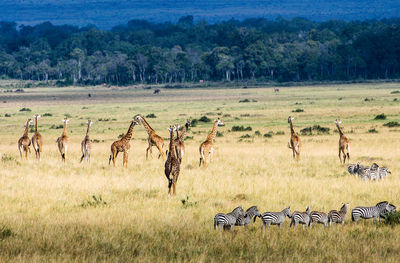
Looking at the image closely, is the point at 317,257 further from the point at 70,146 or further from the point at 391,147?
the point at 70,146

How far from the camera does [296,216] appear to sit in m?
11.4

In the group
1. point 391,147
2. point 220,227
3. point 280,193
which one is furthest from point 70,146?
point 220,227

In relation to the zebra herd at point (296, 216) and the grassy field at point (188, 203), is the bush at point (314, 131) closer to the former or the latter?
the grassy field at point (188, 203)

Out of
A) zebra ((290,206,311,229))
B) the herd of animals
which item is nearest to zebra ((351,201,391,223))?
zebra ((290,206,311,229))

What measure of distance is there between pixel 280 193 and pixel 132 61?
126 metres

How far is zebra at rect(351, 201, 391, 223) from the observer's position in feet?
39.3

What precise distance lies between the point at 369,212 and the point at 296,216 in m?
1.55

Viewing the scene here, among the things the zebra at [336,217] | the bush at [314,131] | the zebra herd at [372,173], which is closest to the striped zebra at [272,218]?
the zebra at [336,217]

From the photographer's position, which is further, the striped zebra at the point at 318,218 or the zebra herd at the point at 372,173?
the zebra herd at the point at 372,173

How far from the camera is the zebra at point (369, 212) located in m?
12.0

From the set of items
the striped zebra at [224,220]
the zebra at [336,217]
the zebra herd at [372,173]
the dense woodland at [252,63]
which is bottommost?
the dense woodland at [252,63]

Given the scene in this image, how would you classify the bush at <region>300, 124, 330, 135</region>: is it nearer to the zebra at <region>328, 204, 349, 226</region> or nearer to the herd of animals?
the herd of animals

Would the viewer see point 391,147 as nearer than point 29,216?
No

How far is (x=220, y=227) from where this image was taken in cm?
1137
